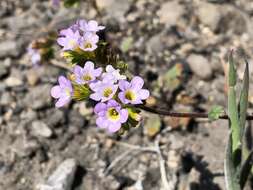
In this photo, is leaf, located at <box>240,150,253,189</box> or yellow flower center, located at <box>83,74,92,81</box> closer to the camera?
yellow flower center, located at <box>83,74,92,81</box>

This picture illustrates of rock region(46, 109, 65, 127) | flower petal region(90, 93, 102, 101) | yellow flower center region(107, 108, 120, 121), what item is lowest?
rock region(46, 109, 65, 127)

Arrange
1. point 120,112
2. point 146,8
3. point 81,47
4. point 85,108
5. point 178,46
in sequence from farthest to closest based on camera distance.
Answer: point 146,8
point 178,46
point 85,108
point 81,47
point 120,112

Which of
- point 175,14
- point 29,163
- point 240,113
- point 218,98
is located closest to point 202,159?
point 218,98

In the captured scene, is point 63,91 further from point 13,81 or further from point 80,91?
point 13,81

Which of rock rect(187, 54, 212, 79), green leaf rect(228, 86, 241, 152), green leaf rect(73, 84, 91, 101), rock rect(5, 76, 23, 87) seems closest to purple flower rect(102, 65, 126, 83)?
green leaf rect(73, 84, 91, 101)

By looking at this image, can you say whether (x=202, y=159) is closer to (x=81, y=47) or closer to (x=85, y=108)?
(x=85, y=108)

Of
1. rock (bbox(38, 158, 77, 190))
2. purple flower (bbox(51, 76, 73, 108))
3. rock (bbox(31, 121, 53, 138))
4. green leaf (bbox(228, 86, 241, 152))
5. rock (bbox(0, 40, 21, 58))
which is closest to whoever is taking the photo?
purple flower (bbox(51, 76, 73, 108))

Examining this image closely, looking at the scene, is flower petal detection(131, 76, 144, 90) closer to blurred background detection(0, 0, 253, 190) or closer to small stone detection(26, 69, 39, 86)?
blurred background detection(0, 0, 253, 190)

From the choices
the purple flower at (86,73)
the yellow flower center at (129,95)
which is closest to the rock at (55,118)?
the purple flower at (86,73)
